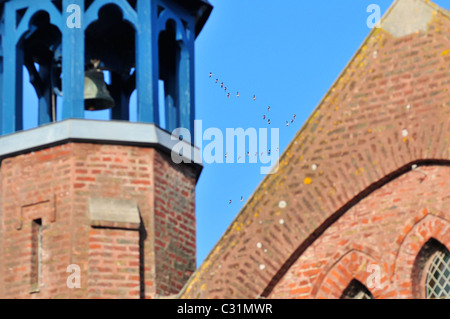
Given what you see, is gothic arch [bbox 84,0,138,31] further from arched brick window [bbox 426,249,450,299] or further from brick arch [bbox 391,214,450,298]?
arched brick window [bbox 426,249,450,299]

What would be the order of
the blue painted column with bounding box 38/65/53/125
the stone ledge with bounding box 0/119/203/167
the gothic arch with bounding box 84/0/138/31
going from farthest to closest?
1. the blue painted column with bounding box 38/65/53/125
2. the gothic arch with bounding box 84/0/138/31
3. the stone ledge with bounding box 0/119/203/167

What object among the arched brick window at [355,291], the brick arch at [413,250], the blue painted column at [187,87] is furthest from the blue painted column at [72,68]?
the brick arch at [413,250]

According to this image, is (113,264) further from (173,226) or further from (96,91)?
(96,91)

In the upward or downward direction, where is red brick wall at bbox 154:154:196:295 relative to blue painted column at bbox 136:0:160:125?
downward

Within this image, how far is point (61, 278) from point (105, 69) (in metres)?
4.58

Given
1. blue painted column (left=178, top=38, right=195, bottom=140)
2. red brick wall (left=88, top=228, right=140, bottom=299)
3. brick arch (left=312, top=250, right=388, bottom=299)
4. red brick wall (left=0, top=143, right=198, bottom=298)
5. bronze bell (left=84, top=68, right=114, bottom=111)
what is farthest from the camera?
blue painted column (left=178, top=38, right=195, bottom=140)

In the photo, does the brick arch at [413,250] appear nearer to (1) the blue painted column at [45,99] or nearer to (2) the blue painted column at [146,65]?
(2) the blue painted column at [146,65]

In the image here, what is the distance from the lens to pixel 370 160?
672 inches

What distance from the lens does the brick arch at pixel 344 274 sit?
55.1ft

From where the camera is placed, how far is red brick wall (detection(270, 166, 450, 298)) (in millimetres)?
16453

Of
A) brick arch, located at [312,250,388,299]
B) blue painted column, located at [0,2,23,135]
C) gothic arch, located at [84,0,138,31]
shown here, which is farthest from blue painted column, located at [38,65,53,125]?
brick arch, located at [312,250,388,299]

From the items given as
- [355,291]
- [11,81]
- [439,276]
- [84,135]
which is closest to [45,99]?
[11,81]

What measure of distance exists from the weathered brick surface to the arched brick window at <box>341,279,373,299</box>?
0.52m

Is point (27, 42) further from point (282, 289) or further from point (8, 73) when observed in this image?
point (282, 289)
